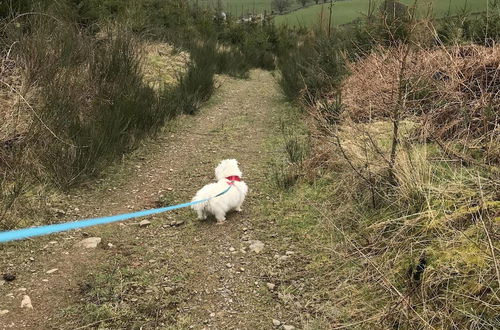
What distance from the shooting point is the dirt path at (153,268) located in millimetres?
2664

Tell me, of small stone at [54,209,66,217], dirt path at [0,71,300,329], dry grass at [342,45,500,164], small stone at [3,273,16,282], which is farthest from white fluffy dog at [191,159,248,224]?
small stone at [3,273,16,282]

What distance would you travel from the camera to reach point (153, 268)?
3195 mm

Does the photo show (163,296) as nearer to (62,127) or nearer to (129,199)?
(129,199)

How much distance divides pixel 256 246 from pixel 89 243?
1.42 meters

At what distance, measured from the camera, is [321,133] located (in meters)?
5.41

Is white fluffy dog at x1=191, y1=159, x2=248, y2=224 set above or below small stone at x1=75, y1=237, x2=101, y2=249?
above

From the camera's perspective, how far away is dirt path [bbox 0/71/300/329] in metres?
2.66

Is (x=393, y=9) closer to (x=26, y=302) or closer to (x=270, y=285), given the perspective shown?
(x=270, y=285)

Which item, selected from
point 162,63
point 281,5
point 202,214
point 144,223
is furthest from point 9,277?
point 281,5

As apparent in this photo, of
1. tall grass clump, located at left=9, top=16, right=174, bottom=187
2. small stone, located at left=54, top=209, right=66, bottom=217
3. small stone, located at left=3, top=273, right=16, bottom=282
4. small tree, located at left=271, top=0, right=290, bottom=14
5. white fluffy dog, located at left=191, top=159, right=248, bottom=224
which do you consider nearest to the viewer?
small stone, located at left=3, top=273, right=16, bottom=282

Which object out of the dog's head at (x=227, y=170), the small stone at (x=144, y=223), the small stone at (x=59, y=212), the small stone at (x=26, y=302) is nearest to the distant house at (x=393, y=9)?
the dog's head at (x=227, y=170)

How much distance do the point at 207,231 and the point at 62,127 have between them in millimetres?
2138

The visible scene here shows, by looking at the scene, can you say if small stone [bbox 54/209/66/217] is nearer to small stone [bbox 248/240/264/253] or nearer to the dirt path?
the dirt path

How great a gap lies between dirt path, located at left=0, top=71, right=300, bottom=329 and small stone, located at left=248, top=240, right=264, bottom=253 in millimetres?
47
